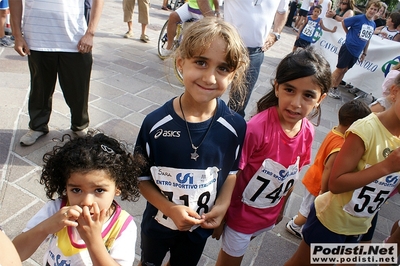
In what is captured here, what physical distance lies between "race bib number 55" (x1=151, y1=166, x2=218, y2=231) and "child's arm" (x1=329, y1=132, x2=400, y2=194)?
0.63 m

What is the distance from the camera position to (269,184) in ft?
5.16

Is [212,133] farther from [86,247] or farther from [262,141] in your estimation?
[86,247]

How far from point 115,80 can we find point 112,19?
3.92 metres

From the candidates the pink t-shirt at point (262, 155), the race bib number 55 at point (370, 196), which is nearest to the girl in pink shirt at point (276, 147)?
the pink t-shirt at point (262, 155)

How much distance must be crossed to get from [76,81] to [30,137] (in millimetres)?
616

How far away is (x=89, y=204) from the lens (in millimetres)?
1144

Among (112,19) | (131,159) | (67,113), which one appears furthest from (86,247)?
(112,19)

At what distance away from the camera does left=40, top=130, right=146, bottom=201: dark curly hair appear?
1219 mm

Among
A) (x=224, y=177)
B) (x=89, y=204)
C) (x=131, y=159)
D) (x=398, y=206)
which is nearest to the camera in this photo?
(x=89, y=204)

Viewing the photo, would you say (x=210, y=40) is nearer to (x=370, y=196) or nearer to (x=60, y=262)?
(x=60, y=262)

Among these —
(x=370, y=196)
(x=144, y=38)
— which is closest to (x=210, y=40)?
(x=370, y=196)

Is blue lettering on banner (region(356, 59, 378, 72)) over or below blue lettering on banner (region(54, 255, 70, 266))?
below

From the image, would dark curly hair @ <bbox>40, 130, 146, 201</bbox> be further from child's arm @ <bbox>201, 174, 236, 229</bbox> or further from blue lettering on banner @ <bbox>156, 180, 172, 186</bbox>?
child's arm @ <bbox>201, 174, 236, 229</bbox>

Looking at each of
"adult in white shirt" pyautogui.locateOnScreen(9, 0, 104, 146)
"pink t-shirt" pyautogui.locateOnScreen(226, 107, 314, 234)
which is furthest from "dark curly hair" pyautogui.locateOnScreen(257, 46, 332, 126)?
"adult in white shirt" pyautogui.locateOnScreen(9, 0, 104, 146)
